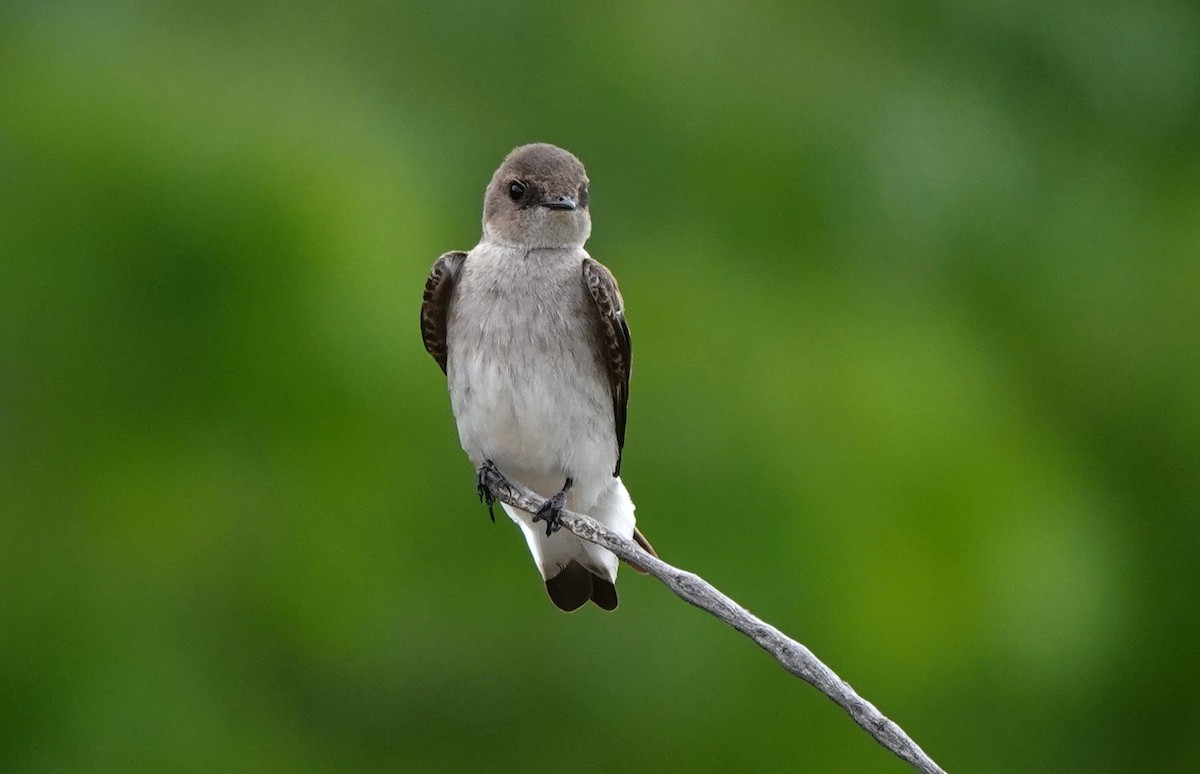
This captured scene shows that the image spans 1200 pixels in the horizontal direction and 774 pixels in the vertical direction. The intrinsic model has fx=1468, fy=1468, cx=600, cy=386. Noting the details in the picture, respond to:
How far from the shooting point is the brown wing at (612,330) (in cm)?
273

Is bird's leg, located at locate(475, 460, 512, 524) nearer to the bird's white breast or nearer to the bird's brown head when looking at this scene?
the bird's white breast

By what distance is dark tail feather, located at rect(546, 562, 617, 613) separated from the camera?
9.30ft

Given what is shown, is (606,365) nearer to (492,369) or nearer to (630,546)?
(492,369)

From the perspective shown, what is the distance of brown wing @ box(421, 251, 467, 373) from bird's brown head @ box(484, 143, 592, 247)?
0.15m

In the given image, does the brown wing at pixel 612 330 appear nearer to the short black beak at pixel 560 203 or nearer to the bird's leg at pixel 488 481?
the short black beak at pixel 560 203

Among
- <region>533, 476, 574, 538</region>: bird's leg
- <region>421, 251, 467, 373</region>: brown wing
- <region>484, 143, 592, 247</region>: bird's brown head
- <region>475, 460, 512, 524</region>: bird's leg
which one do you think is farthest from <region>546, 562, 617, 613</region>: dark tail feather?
<region>484, 143, 592, 247</region>: bird's brown head

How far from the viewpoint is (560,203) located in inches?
108

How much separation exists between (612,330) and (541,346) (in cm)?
15

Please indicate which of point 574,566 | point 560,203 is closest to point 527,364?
point 560,203

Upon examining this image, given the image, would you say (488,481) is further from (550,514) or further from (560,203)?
(560,203)

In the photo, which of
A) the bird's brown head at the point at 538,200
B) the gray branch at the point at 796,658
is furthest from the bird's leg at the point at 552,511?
the gray branch at the point at 796,658

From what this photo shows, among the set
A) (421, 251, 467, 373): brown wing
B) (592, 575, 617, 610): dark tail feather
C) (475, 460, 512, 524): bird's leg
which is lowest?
(592, 575, 617, 610): dark tail feather

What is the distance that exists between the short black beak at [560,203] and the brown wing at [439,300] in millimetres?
Answer: 187

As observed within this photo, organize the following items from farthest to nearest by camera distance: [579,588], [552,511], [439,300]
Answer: [579,588]
[439,300]
[552,511]
